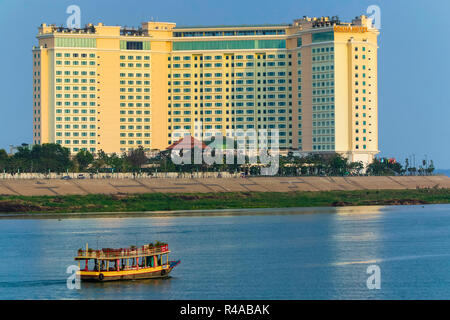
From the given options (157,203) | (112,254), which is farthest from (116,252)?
(157,203)

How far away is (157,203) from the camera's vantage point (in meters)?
185

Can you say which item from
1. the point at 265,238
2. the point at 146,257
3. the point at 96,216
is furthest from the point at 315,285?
the point at 96,216

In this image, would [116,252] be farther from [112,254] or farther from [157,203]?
[157,203]

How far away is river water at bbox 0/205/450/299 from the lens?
75500 mm

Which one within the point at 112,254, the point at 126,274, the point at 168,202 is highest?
the point at 168,202

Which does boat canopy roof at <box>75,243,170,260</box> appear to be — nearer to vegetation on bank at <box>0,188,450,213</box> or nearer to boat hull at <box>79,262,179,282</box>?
boat hull at <box>79,262,179,282</box>

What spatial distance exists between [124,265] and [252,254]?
72.0ft

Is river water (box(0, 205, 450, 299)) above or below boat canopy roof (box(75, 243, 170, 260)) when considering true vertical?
below

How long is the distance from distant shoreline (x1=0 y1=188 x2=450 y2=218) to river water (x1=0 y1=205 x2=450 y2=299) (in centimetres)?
1589

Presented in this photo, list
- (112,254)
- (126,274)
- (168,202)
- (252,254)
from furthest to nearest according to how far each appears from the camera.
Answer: (168,202) → (252,254) → (112,254) → (126,274)

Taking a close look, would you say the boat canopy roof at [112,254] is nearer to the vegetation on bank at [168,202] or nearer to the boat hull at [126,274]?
the boat hull at [126,274]

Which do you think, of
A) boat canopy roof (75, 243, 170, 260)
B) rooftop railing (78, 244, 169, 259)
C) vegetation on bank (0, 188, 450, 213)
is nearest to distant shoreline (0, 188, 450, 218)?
vegetation on bank (0, 188, 450, 213)
